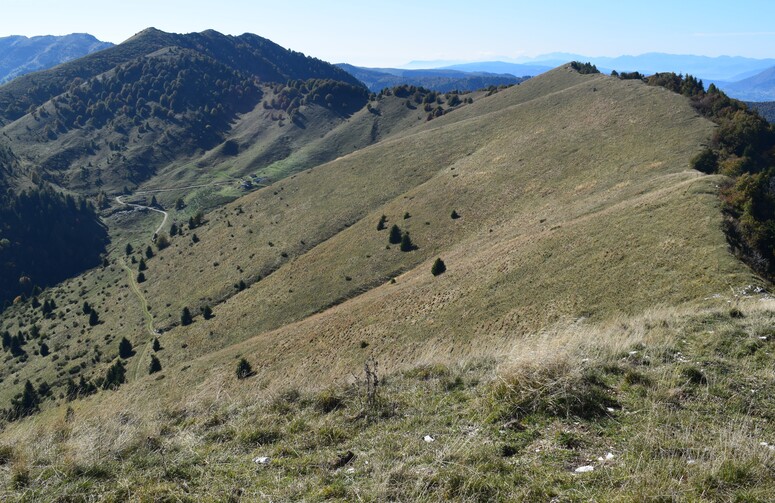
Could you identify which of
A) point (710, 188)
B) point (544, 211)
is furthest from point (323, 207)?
point (710, 188)

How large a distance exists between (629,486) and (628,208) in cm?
3812

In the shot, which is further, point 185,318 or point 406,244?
point 185,318

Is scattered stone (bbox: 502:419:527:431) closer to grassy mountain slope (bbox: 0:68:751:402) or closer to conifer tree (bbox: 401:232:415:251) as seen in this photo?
grassy mountain slope (bbox: 0:68:751:402)

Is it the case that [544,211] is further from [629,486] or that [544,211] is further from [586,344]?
[629,486]

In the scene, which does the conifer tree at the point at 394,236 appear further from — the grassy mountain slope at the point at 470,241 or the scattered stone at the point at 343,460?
the scattered stone at the point at 343,460

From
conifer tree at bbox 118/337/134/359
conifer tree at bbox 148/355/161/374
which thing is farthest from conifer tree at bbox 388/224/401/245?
conifer tree at bbox 118/337/134/359

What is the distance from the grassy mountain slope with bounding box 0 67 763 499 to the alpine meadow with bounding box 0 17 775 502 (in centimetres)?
15

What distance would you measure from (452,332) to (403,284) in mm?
16356

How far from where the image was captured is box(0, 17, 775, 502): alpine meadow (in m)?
6.40

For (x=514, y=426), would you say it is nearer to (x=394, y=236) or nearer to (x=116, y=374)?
(x=394, y=236)

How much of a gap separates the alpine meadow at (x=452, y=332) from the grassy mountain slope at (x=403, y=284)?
151 millimetres

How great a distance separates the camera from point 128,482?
264 inches

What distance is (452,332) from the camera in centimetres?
3059

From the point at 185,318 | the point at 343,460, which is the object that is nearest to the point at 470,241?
the point at 185,318
